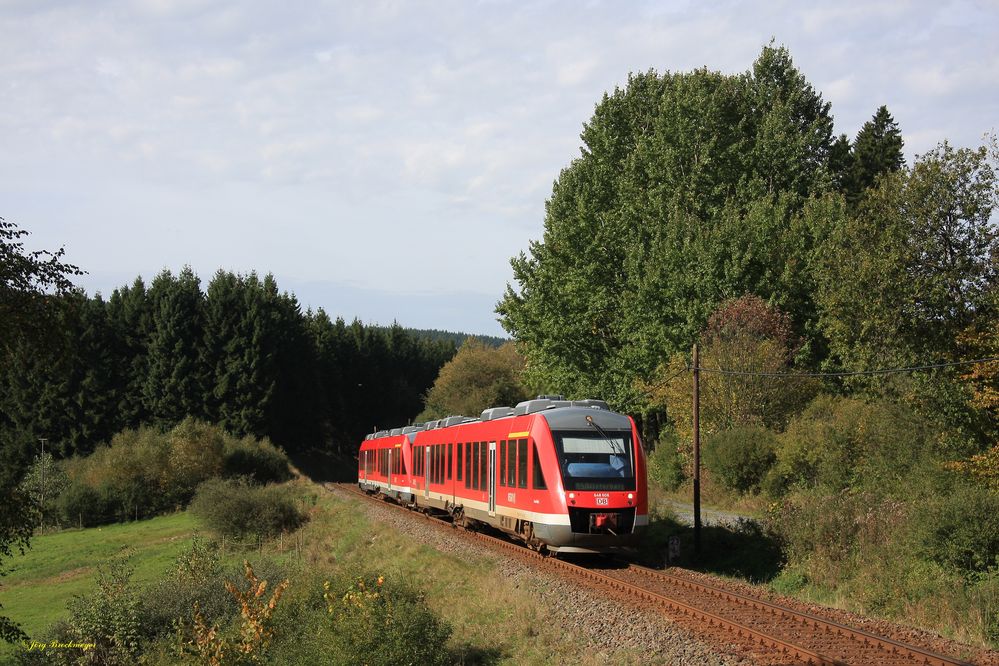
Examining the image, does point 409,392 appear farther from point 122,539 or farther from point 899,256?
point 899,256

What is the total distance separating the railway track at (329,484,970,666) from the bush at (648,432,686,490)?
17411mm

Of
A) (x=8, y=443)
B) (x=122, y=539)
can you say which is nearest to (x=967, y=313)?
(x=122, y=539)

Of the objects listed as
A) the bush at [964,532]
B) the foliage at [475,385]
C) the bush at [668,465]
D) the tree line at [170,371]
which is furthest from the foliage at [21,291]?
the foliage at [475,385]

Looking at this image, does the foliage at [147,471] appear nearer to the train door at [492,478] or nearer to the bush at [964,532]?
the train door at [492,478]

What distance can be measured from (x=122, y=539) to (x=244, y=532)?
10.1 metres

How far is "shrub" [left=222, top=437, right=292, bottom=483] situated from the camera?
194ft

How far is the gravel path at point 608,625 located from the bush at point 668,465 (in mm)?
16793

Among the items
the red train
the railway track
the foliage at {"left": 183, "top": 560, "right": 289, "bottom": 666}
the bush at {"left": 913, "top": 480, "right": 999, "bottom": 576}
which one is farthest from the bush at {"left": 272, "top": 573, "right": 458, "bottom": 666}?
the bush at {"left": 913, "top": 480, "right": 999, "bottom": 576}

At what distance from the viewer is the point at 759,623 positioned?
501 inches

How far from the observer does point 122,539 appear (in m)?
45.1

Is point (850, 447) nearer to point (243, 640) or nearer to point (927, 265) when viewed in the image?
point (927, 265)

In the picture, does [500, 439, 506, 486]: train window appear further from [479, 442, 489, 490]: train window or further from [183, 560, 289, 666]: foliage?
[183, 560, 289, 666]: foliage

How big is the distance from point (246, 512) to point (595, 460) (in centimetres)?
2584

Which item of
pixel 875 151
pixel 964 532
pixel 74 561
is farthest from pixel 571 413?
pixel 875 151
